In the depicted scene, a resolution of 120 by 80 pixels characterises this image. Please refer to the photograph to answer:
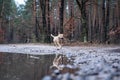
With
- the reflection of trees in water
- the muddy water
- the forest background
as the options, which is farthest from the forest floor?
the forest background

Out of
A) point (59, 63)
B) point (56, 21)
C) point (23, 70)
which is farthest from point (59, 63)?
point (56, 21)

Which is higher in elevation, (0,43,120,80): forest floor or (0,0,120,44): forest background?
(0,0,120,44): forest background

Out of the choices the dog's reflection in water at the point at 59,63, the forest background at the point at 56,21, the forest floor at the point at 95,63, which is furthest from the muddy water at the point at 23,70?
the forest background at the point at 56,21

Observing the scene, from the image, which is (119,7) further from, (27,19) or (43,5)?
(27,19)

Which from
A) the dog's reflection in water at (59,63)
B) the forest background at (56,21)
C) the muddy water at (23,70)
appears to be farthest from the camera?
the forest background at (56,21)

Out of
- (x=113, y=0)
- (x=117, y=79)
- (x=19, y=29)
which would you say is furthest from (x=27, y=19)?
(x=117, y=79)

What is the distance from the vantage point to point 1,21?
5500 cm

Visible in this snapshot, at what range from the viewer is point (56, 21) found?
55344 millimetres

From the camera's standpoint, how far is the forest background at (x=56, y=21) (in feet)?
110

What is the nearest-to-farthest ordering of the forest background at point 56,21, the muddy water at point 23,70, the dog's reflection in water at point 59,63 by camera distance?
1. the muddy water at point 23,70
2. the dog's reflection in water at point 59,63
3. the forest background at point 56,21

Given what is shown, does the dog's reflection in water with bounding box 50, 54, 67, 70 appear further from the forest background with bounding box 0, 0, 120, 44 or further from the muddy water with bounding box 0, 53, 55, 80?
the forest background with bounding box 0, 0, 120, 44

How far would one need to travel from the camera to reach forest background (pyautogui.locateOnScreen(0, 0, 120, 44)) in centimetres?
3359

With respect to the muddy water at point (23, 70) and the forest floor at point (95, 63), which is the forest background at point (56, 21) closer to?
the forest floor at point (95, 63)

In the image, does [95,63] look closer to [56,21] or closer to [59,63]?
[59,63]
